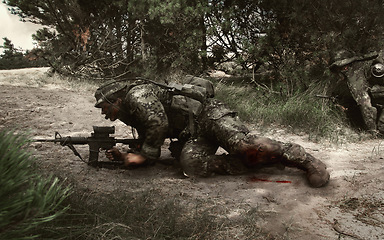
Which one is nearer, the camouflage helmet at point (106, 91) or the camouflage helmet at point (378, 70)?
the camouflage helmet at point (106, 91)

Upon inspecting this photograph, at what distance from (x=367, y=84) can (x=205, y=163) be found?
10.0ft

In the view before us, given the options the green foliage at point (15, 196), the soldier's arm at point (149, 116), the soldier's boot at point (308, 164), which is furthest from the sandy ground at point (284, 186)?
the soldier's arm at point (149, 116)

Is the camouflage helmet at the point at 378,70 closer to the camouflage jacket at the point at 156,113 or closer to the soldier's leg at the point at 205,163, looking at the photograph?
the soldier's leg at the point at 205,163

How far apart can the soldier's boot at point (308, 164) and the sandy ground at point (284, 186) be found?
0.09m

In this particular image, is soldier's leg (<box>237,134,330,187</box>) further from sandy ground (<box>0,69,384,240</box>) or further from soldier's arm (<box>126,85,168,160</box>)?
soldier's arm (<box>126,85,168,160</box>)

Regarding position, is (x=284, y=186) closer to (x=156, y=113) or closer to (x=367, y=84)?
(x=156, y=113)

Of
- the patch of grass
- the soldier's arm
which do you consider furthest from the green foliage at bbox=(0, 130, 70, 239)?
the patch of grass

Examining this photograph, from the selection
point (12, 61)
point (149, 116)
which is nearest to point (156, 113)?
point (149, 116)

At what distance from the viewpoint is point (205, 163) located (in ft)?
10.3

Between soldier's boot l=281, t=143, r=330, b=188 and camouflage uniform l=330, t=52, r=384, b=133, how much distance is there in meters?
2.23

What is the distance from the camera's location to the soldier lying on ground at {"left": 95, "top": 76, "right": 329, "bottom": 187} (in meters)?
2.90

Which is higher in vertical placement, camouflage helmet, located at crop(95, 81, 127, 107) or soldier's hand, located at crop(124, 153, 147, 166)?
camouflage helmet, located at crop(95, 81, 127, 107)

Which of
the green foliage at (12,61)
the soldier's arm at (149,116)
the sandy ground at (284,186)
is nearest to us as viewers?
the sandy ground at (284,186)

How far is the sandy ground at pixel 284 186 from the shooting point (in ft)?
6.86
